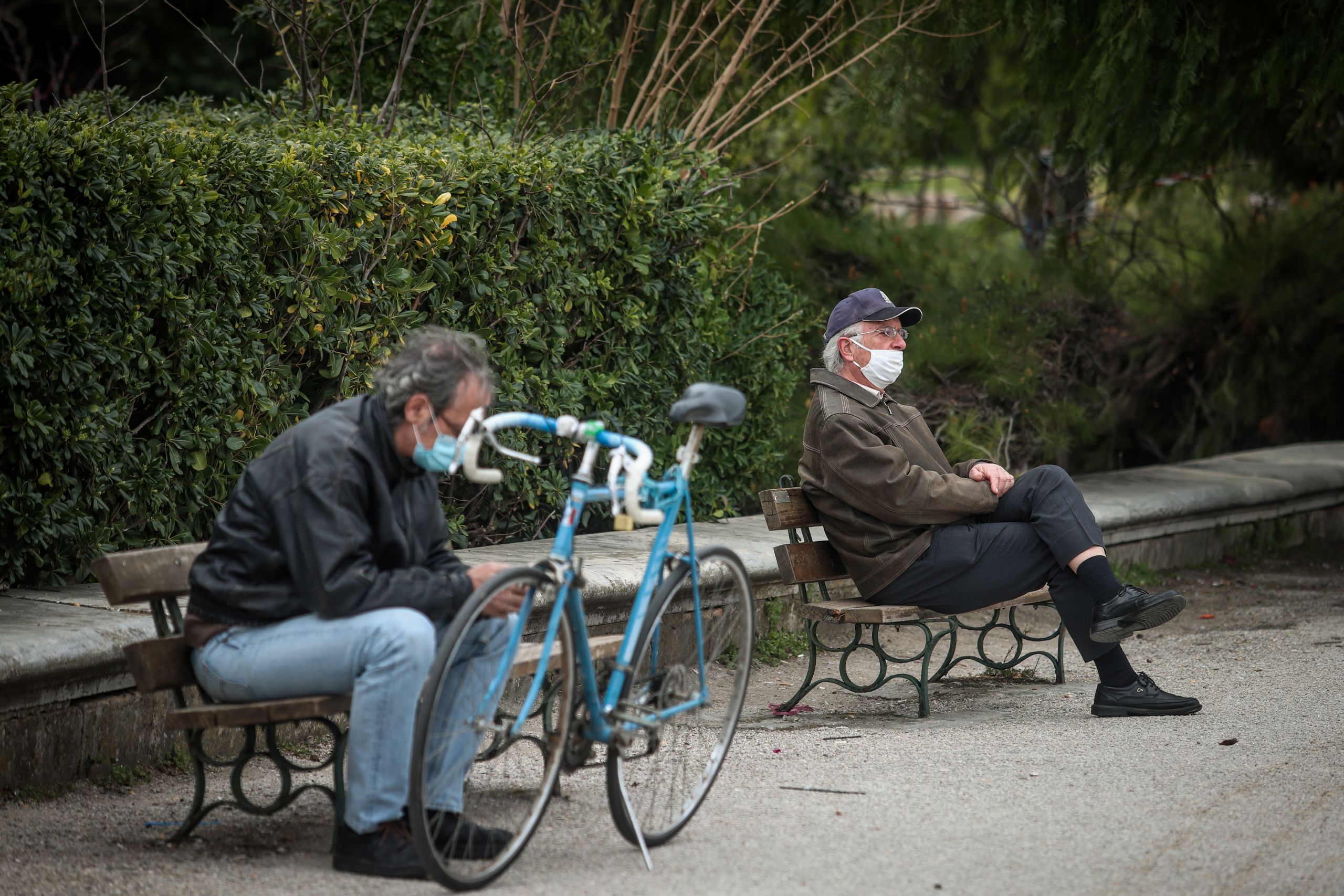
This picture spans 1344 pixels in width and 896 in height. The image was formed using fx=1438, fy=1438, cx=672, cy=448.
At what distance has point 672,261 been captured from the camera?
256 inches

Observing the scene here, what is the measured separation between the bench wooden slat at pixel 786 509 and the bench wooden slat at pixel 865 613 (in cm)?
30

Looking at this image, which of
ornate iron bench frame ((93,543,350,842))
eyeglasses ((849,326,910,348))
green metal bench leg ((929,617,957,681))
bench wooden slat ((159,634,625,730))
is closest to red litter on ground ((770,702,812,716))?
green metal bench leg ((929,617,957,681))

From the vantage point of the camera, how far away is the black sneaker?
3.29 meters

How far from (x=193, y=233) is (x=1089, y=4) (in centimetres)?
499

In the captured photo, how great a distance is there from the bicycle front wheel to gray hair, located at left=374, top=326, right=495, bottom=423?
0.70 meters

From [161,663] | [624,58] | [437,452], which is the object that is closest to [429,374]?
[437,452]

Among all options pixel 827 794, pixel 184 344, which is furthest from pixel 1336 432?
pixel 184 344

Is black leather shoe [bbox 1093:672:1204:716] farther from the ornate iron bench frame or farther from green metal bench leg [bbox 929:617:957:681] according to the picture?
the ornate iron bench frame

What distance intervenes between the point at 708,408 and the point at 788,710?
2044 mm

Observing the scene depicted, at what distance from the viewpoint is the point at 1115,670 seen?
4.99m

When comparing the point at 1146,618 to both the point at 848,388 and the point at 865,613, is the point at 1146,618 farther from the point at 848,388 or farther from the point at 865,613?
the point at 848,388

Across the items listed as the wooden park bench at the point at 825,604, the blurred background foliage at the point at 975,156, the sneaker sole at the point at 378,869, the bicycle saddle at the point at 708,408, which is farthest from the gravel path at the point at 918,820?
the blurred background foliage at the point at 975,156

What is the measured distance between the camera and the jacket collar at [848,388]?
501 centimetres

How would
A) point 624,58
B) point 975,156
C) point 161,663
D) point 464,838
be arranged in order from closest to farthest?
1. point 464,838
2. point 161,663
3. point 624,58
4. point 975,156
